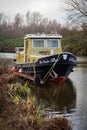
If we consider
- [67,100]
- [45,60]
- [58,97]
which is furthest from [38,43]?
[67,100]

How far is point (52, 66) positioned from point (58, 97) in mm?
4011

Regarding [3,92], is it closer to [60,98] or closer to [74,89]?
[60,98]

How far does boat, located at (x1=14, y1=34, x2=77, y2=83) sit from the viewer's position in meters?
18.7

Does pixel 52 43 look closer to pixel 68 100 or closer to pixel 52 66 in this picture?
pixel 52 66

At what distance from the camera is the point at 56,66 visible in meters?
18.9

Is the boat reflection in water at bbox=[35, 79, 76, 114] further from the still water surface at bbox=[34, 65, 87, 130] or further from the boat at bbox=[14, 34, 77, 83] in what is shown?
the boat at bbox=[14, 34, 77, 83]

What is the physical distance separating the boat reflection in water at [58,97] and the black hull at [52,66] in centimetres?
51

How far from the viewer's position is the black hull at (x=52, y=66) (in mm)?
18578

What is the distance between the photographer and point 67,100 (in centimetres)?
1410

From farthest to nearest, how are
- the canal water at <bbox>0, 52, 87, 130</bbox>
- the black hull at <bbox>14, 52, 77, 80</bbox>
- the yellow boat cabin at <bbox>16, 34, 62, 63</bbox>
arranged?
the yellow boat cabin at <bbox>16, 34, 62, 63</bbox> → the black hull at <bbox>14, 52, 77, 80</bbox> → the canal water at <bbox>0, 52, 87, 130</bbox>

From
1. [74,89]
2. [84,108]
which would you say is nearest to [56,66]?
[74,89]

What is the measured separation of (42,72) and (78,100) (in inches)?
211

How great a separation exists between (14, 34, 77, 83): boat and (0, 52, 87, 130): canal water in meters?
0.52

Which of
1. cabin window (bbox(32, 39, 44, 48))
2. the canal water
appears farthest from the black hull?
cabin window (bbox(32, 39, 44, 48))
